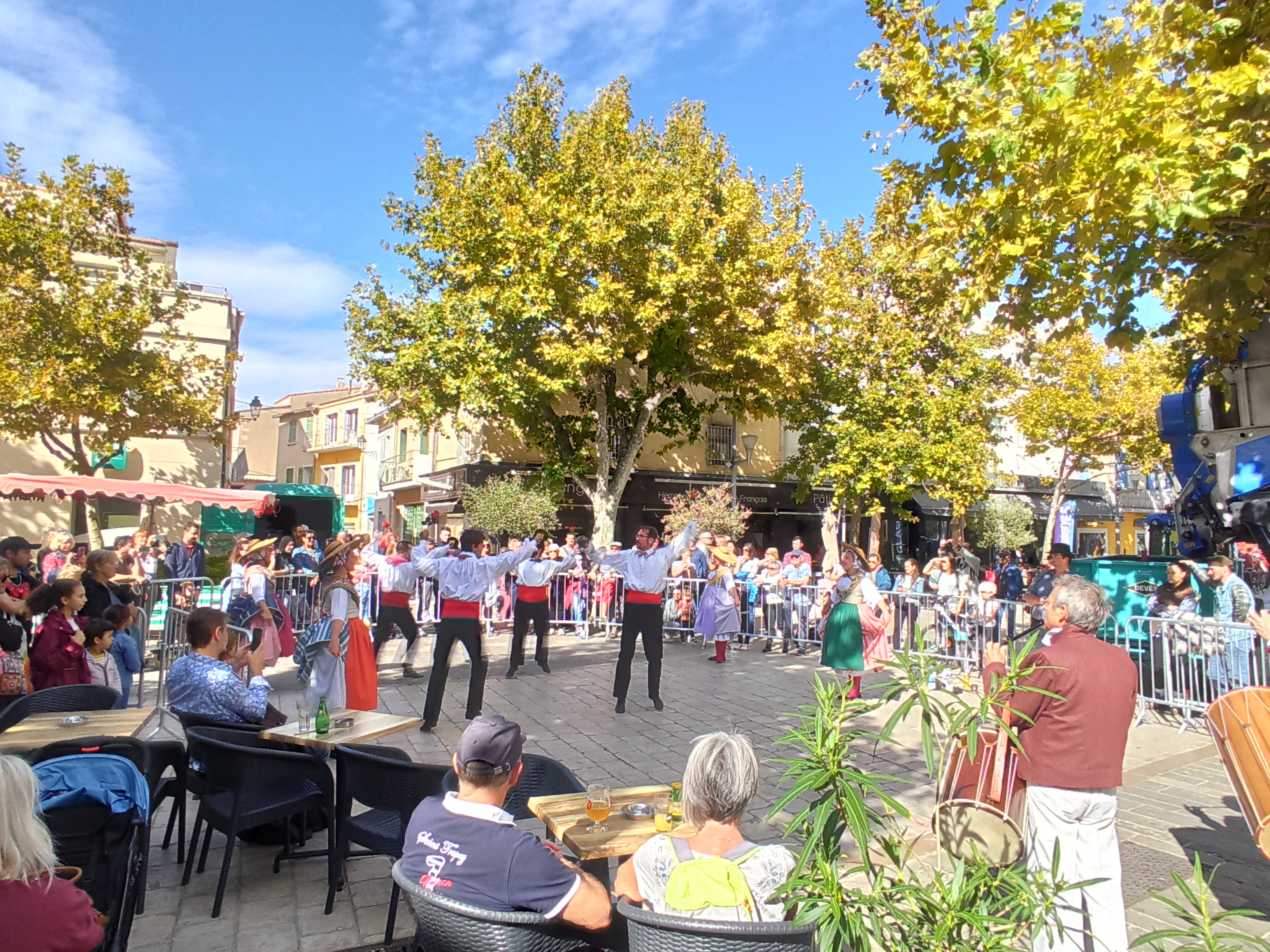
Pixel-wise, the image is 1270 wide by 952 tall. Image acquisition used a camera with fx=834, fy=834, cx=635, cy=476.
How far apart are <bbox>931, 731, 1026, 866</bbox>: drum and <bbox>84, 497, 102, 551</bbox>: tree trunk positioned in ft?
58.2

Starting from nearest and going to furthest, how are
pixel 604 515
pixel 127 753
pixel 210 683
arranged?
pixel 127 753
pixel 210 683
pixel 604 515

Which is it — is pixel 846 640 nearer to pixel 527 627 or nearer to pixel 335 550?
pixel 527 627

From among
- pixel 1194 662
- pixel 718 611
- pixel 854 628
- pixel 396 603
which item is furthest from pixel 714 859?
pixel 718 611

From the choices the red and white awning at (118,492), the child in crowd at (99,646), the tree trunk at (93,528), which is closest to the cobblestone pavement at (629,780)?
the child in crowd at (99,646)

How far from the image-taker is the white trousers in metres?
3.32

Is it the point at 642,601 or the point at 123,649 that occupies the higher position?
the point at 642,601

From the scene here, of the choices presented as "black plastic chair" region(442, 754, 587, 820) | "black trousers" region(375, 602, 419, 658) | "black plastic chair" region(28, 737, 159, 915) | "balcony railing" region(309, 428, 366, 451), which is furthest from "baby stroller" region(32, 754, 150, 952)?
"balcony railing" region(309, 428, 366, 451)

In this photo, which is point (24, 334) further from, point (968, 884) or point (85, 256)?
point (968, 884)

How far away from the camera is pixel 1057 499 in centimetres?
3016

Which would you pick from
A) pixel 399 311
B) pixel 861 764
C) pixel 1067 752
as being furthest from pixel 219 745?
pixel 399 311

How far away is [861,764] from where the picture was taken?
6.49 metres

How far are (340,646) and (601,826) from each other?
3767 mm

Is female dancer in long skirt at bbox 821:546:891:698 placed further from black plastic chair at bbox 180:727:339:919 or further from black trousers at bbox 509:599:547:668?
black plastic chair at bbox 180:727:339:919

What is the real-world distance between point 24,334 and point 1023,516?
32307 millimetres
